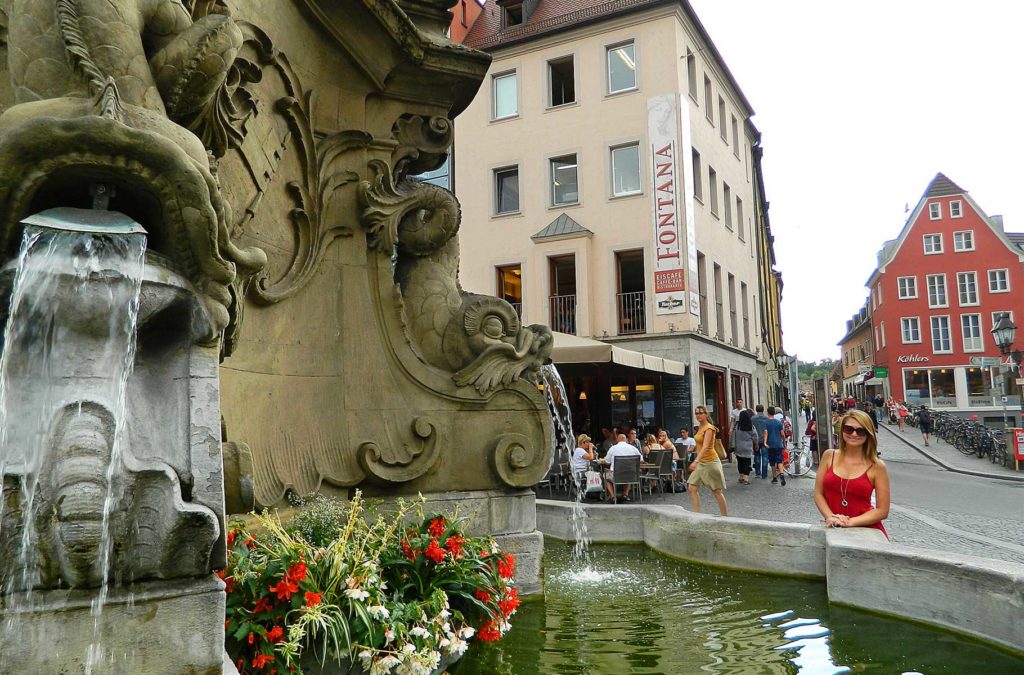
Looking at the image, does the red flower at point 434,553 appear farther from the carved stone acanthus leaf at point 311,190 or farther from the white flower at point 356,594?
the carved stone acanthus leaf at point 311,190

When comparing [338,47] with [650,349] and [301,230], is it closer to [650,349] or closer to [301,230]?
[301,230]

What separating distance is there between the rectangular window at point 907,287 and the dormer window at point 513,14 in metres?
38.9

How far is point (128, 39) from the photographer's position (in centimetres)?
287

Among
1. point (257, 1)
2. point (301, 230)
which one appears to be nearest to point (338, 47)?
point (257, 1)

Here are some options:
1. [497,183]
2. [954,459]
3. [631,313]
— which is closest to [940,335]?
[954,459]

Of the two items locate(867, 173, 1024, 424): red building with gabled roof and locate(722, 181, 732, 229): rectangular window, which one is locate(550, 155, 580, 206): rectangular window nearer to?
locate(722, 181, 732, 229): rectangular window

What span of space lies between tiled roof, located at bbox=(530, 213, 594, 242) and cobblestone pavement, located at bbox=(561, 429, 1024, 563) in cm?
861

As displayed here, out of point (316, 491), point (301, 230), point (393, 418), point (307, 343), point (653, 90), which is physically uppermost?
point (653, 90)

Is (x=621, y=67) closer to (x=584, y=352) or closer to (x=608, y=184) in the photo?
(x=608, y=184)

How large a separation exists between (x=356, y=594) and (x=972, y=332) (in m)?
58.5

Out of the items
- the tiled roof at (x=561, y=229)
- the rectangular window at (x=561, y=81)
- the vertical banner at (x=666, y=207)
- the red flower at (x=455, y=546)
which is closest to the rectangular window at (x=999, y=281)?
the vertical banner at (x=666, y=207)

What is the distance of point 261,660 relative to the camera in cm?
278

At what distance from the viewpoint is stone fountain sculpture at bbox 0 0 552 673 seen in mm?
2379

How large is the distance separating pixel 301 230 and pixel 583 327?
19.4 meters
